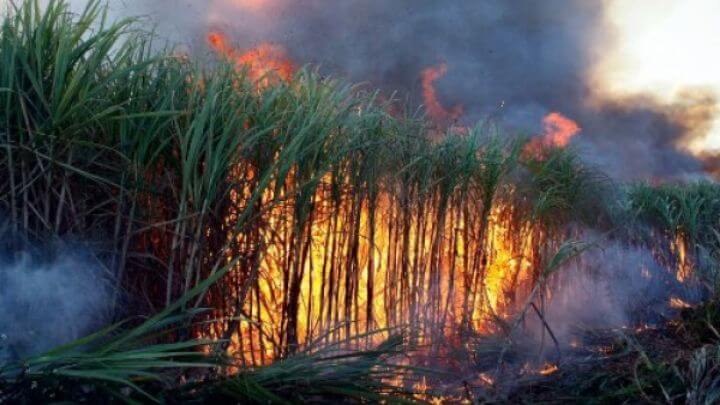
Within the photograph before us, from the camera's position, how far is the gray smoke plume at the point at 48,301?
2369 millimetres

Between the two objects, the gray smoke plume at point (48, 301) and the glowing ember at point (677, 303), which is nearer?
the gray smoke plume at point (48, 301)

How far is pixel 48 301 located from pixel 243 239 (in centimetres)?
75

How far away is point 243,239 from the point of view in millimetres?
2918

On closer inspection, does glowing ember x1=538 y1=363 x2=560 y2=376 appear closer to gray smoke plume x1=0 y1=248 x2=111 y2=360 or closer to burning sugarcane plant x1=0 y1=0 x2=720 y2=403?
burning sugarcane plant x1=0 y1=0 x2=720 y2=403

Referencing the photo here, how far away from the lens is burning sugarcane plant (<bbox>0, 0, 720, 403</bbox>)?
2.22 meters

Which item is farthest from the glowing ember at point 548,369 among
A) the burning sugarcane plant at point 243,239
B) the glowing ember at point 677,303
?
the glowing ember at point 677,303

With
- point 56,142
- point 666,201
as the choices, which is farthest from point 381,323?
point 666,201

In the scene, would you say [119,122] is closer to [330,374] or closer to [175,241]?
[175,241]

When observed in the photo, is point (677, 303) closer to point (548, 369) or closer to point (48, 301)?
point (548, 369)

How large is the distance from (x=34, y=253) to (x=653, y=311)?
5526 mm

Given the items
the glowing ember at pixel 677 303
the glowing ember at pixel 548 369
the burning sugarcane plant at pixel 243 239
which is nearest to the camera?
the burning sugarcane plant at pixel 243 239

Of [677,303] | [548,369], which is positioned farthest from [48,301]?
[677,303]

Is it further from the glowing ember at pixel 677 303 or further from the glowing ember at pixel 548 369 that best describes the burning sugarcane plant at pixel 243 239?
the glowing ember at pixel 677 303

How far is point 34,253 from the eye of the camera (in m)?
2.44
